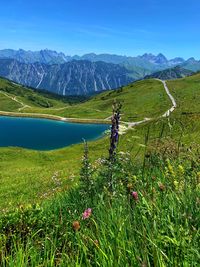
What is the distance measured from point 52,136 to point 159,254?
441 feet

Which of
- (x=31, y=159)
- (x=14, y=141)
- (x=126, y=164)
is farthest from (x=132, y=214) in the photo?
(x=14, y=141)

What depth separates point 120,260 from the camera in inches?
153

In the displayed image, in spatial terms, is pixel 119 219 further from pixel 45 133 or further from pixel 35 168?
pixel 45 133

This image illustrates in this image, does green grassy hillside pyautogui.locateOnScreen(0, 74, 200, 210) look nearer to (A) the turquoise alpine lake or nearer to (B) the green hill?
(B) the green hill

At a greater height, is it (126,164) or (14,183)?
(126,164)

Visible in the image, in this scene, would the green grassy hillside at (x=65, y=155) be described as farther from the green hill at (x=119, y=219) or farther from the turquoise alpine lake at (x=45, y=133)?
the turquoise alpine lake at (x=45, y=133)

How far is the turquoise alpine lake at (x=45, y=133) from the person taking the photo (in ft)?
404

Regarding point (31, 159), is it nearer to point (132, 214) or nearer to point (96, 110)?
point (132, 214)

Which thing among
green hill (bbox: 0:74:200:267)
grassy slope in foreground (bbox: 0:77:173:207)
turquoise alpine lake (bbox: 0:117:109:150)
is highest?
green hill (bbox: 0:74:200:267)

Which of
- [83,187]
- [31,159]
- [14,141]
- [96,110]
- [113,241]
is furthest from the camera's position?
[96,110]

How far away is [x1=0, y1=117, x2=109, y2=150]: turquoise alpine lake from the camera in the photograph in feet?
404

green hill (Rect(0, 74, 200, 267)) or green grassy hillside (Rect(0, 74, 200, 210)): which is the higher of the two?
green hill (Rect(0, 74, 200, 267))

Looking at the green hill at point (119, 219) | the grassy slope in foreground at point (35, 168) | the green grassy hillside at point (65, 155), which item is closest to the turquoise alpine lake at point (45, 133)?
the green grassy hillside at point (65, 155)

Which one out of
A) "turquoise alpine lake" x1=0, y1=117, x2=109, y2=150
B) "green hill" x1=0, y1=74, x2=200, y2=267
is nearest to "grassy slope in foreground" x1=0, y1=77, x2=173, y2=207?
"green hill" x1=0, y1=74, x2=200, y2=267
